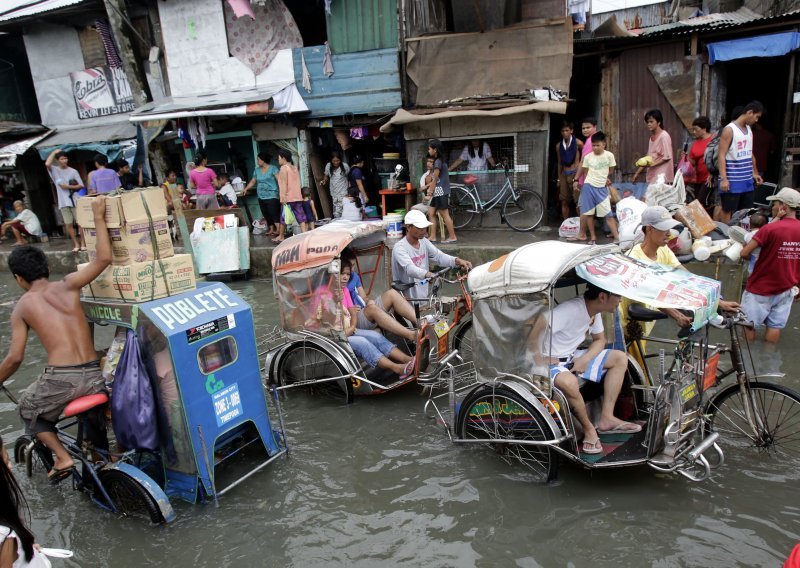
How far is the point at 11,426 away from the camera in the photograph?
6066 mm

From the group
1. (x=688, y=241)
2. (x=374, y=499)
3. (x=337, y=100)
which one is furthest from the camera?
(x=337, y=100)

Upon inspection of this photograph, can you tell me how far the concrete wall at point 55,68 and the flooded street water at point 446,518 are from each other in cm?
1447

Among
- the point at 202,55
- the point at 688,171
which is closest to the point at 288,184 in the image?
the point at 202,55

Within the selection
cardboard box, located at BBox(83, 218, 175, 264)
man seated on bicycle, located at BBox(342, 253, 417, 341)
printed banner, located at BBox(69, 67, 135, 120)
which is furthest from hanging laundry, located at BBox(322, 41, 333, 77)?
cardboard box, located at BBox(83, 218, 175, 264)

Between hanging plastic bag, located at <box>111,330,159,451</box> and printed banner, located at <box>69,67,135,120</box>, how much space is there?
46.3 ft

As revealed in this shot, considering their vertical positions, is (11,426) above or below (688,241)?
below

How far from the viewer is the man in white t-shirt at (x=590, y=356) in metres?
4.11

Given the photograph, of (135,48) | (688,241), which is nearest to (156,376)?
(688,241)

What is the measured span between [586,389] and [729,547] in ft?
4.39

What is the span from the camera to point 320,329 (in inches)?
227

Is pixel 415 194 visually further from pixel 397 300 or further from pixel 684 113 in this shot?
pixel 397 300

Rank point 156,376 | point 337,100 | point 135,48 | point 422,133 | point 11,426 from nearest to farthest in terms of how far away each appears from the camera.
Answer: point 156,376 < point 11,426 < point 422,133 < point 337,100 < point 135,48

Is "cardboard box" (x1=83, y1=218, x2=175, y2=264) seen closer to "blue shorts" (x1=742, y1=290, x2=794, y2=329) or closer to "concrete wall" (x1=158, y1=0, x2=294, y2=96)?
"blue shorts" (x1=742, y1=290, x2=794, y2=329)

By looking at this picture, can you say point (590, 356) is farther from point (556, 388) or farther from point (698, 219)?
point (698, 219)
